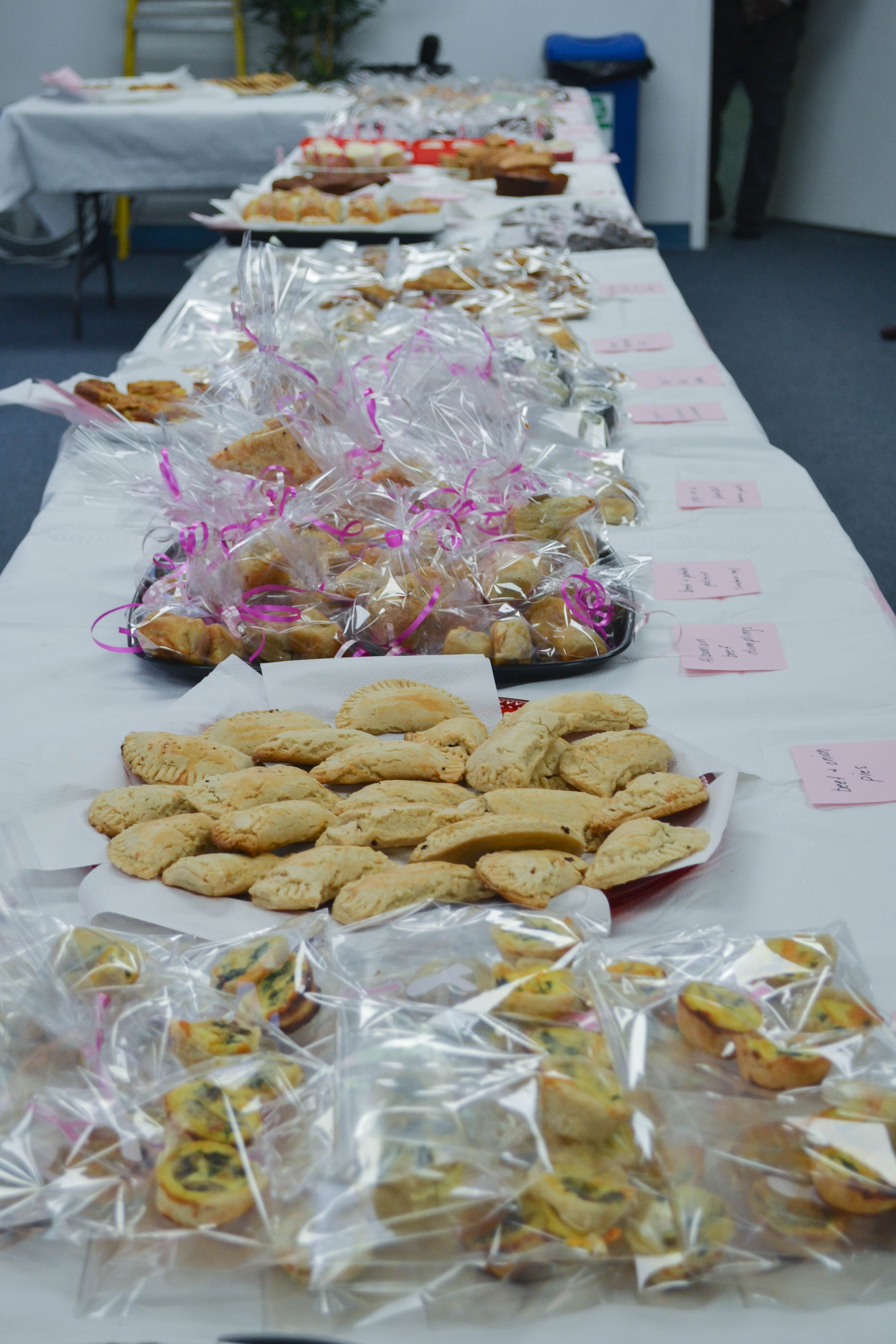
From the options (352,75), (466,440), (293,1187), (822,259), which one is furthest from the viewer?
(822,259)

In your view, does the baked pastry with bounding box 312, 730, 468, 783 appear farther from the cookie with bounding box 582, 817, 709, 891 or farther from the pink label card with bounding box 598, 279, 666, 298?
the pink label card with bounding box 598, 279, 666, 298

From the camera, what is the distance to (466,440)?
1.48 m

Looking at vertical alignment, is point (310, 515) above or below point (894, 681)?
above

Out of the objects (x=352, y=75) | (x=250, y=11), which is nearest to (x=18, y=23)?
(x=250, y=11)

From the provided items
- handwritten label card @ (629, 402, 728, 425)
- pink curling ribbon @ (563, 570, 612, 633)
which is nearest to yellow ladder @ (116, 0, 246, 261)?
handwritten label card @ (629, 402, 728, 425)

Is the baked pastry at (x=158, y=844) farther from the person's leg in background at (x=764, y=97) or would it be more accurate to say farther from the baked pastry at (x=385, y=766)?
the person's leg in background at (x=764, y=97)

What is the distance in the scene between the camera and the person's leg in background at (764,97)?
233 inches

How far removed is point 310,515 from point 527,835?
0.62 m

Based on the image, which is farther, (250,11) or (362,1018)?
(250,11)

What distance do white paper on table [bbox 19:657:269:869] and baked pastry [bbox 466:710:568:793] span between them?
26cm

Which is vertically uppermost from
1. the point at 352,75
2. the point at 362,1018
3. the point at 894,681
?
the point at 352,75

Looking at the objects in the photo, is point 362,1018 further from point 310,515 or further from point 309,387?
point 309,387

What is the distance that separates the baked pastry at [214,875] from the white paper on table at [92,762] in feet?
0.30

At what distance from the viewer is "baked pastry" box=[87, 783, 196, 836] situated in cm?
88
